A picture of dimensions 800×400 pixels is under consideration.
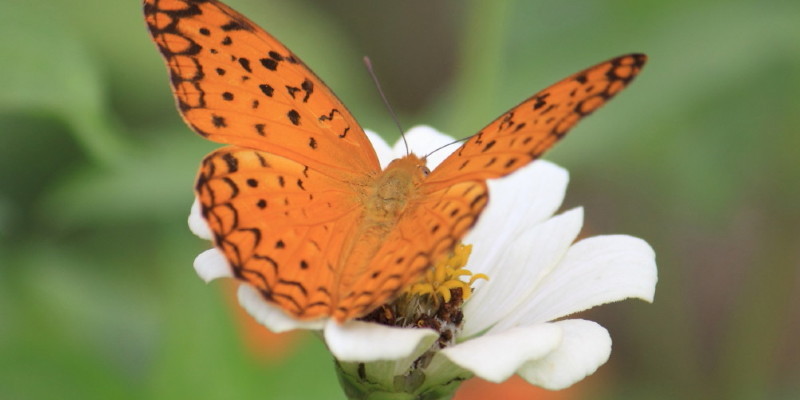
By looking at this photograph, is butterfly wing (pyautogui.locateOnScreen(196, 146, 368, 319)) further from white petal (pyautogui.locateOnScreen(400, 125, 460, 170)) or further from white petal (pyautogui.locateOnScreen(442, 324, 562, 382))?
white petal (pyautogui.locateOnScreen(400, 125, 460, 170))

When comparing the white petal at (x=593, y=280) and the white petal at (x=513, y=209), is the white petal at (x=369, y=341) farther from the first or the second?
the white petal at (x=513, y=209)

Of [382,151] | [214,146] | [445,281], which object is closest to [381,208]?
[445,281]

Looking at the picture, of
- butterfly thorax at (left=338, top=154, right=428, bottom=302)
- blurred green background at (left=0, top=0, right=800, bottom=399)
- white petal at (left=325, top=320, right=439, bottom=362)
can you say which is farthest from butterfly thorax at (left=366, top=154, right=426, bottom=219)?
blurred green background at (left=0, top=0, right=800, bottom=399)

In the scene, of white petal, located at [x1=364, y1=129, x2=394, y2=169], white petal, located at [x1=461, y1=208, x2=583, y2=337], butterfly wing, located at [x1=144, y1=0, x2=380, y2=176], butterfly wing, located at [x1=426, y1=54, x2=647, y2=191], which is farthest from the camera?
white petal, located at [x1=364, y1=129, x2=394, y2=169]

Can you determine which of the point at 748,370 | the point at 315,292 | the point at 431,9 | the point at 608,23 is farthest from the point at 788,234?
the point at 431,9

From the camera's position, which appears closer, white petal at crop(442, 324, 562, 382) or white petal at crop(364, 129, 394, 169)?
white petal at crop(442, 324, 562, 382)

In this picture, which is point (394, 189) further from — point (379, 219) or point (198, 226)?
point (198, 226)
